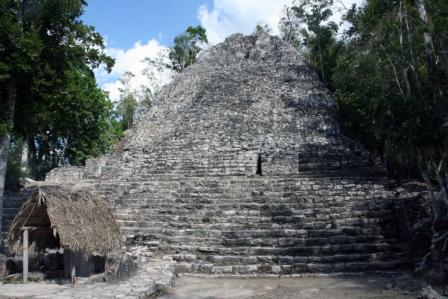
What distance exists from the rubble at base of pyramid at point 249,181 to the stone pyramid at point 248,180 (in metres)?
0.03

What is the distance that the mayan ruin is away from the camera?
6.38 meters

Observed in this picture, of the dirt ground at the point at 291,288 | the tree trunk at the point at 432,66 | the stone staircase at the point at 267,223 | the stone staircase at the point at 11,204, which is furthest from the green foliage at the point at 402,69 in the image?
the stone staircase at the point at 11,204

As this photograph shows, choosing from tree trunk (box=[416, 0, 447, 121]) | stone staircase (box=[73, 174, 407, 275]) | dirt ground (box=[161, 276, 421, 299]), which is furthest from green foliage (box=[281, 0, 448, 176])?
dirt ground (box=[161, 276, 421, 299])

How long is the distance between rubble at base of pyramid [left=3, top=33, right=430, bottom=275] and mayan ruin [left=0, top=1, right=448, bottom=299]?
0.03 meters

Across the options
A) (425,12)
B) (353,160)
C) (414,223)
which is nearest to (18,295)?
(414,223)

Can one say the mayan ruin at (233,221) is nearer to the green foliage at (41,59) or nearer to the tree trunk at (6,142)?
the tree trunk at (6,142)

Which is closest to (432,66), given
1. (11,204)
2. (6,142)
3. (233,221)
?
(233,221)

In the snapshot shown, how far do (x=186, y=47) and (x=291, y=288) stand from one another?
26.5 m

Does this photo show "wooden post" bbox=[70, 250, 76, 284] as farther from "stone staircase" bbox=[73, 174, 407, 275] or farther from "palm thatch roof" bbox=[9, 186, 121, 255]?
"stone staircase" bbox=[73, 174, 407, 275]

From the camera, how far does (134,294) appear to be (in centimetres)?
550

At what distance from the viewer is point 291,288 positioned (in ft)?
21.1

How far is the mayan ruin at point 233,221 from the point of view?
638 cm

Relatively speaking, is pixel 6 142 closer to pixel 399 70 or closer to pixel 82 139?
pixel 399 70

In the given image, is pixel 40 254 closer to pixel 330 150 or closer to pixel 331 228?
pixel 331 228
